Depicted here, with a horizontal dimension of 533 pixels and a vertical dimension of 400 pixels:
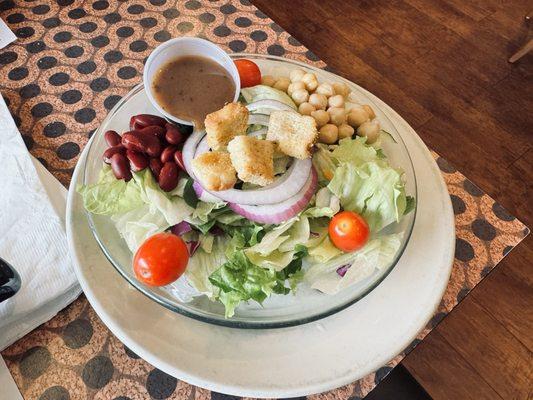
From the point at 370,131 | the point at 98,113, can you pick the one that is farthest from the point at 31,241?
the point at 370,131

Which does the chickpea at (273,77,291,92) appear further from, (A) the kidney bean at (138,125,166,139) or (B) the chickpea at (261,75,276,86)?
(A) the kidney bean at (138,125,166,139)

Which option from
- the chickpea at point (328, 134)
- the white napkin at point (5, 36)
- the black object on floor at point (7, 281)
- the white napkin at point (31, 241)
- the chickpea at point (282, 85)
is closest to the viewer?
the black object on floor at point (7, 281)

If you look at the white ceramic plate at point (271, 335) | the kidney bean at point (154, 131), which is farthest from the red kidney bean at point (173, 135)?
the white ceramic plate at point (271, 335)

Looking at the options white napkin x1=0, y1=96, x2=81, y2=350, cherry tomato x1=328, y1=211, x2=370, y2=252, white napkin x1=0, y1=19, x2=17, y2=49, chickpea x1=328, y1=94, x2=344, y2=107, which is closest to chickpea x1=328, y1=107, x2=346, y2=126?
chickpea x1=328, y1=94, x2=344, y2=107

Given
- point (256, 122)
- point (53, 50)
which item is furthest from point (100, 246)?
point (53, 50)

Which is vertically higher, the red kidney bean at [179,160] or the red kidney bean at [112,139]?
the red kidney bean at [112,139]

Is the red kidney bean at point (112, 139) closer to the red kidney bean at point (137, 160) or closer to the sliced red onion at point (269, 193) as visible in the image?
the red kidney bean at point (137, 160)
